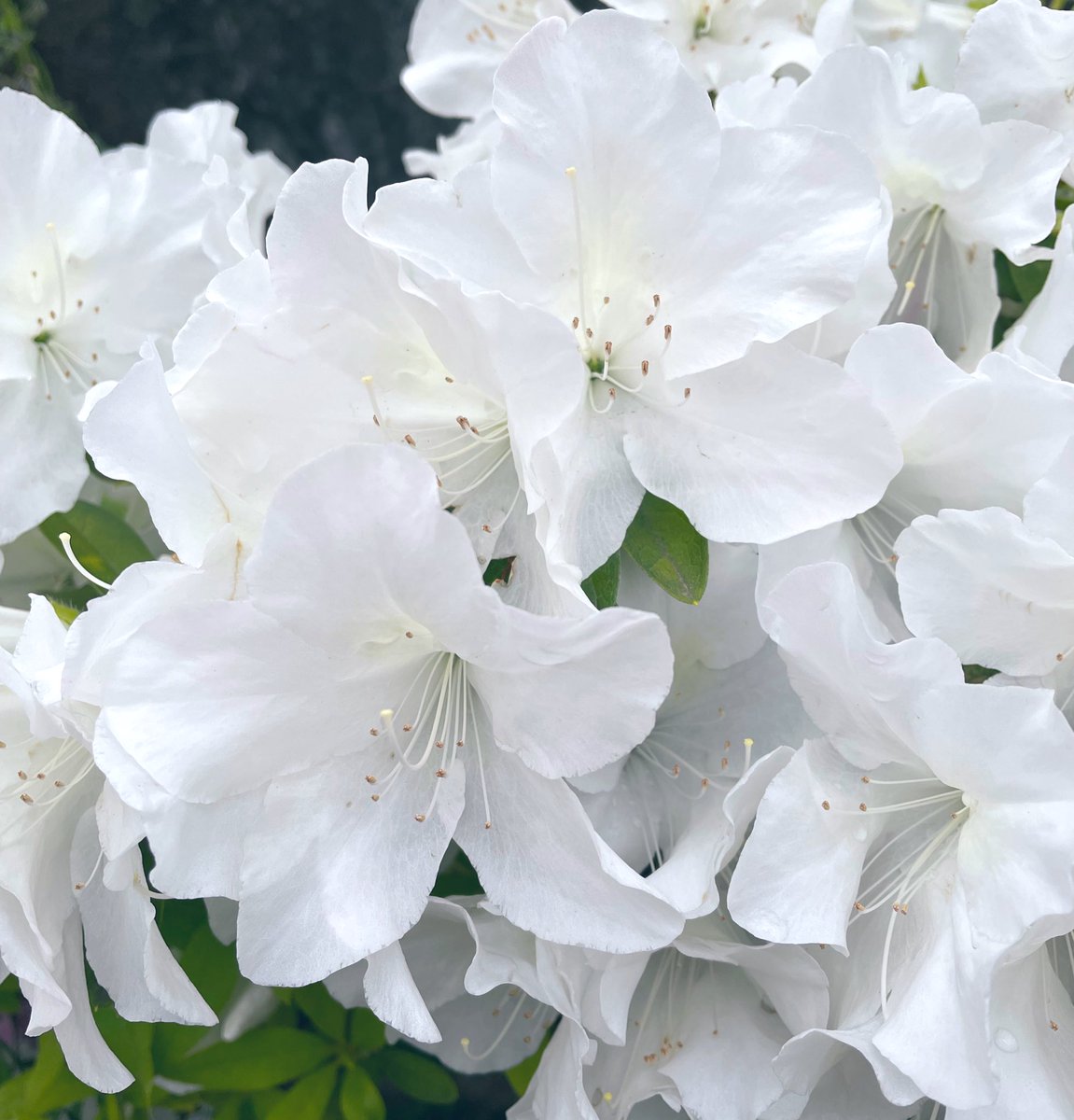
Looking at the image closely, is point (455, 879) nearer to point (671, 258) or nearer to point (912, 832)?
point (912, 832)

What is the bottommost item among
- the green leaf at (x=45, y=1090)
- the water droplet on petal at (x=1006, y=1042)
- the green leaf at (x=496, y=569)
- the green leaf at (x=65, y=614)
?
the green leaf at (x=45, y=1090)

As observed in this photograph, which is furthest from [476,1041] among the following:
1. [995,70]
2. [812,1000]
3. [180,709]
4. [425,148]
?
[425,148]

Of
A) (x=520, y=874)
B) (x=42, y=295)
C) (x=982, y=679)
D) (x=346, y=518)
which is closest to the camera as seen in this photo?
(x=346, y=518)

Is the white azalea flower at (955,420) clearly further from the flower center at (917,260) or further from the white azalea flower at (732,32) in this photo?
the white azalea flower at (732,32)

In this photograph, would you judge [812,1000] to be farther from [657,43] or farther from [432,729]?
[657,43]

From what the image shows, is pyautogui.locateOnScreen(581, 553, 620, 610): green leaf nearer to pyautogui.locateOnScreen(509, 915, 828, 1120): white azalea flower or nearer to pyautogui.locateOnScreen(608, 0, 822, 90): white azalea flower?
pyautogui.locateOnScreen(509, 915, 828, 1120): white azalea flower

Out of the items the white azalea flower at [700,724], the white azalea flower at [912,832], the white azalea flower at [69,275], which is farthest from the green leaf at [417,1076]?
the white azalea flower at [69,275]

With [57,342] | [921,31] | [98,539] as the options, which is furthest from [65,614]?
[921,31]
